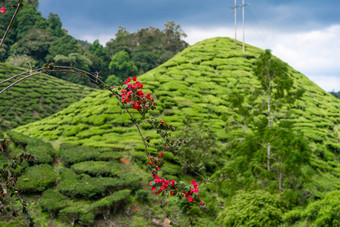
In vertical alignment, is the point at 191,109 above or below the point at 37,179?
above

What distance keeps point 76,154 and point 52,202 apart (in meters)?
3.45

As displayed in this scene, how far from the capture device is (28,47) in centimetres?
4291

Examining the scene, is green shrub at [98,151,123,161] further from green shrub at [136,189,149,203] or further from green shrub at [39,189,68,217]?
green shrub at [39,189,68,217]

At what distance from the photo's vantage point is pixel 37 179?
380 inches

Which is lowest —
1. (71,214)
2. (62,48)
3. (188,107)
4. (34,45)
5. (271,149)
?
(71,214)

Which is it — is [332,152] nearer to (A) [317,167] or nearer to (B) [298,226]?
(A) [317,167]

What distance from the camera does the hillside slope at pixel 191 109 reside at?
16188 mm

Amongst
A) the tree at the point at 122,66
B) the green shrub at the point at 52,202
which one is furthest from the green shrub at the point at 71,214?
the tree at the point at 122,66

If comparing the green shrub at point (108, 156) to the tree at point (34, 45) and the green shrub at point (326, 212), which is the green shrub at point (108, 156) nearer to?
the green shrub at point (326, 212)

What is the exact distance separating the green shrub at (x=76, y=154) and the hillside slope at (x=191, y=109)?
2.81ft

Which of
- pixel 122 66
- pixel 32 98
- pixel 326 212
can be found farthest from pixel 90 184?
pixel 122 66

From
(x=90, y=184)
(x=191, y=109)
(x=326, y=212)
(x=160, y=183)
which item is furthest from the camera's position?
(x=191, y=109)

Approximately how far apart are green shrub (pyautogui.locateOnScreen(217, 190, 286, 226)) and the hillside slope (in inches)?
179

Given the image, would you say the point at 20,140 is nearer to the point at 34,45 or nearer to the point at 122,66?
the point at 122,66
